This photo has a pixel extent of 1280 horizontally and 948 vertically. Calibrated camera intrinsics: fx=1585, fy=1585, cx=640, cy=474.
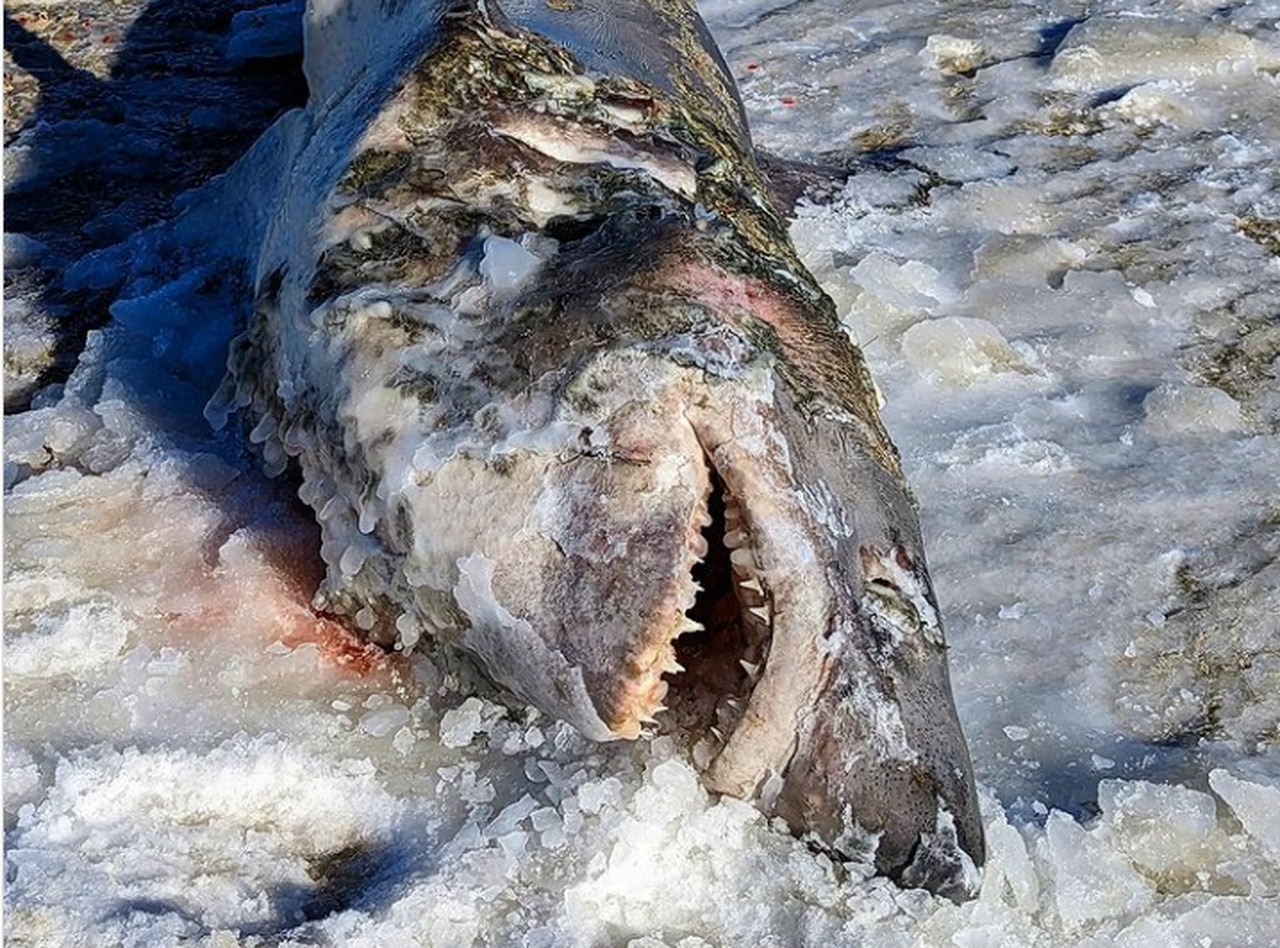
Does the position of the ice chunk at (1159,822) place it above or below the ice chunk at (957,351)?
below

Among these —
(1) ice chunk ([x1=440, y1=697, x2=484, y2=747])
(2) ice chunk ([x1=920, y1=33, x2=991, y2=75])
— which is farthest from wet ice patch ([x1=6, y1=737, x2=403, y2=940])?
(2) ice chunk ([x1=920, y1=33, x2=991, y2=75])

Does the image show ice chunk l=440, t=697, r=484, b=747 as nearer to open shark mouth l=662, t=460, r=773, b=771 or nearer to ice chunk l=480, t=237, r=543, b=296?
open shark mouth l=662, t=460, r=773, b=771

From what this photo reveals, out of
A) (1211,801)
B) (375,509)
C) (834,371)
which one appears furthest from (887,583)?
(375,509)

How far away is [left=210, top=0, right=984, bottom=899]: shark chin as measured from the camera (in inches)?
89.0

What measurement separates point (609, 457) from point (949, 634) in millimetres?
806

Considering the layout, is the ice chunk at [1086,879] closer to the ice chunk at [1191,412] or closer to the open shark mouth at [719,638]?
the open shark mouth at [719,638]

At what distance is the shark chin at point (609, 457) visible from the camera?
89.0 inches

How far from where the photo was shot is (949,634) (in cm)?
276

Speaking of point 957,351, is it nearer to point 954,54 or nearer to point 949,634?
point 949,634

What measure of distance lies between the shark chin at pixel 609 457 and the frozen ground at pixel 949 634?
0.13 meters

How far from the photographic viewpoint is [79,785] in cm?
229

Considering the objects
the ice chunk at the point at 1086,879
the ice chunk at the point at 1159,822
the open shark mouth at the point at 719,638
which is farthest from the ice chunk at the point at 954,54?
the ice chunk at the point at 1086,879

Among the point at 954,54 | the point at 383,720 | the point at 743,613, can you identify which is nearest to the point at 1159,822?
the point at 743,613

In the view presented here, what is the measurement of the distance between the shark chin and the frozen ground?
127 mm
